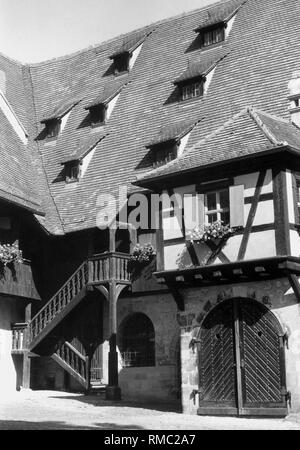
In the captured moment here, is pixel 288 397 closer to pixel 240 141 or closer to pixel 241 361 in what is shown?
pixel 241 361

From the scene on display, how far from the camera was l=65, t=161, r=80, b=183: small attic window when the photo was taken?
81.3 ft

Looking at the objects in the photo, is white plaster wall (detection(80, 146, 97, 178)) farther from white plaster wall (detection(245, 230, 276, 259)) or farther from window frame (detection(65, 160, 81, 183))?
white plaster wall (detection(245, 230, 276, 259))

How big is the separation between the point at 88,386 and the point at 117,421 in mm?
6662

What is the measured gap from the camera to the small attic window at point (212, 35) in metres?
25.5

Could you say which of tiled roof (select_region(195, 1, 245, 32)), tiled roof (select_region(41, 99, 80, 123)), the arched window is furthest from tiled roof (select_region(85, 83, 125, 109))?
the arched window

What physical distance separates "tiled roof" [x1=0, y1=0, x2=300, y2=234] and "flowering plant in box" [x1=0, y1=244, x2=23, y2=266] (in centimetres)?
145

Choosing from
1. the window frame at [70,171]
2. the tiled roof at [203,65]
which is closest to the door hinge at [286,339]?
the tiled roof at [203,65]

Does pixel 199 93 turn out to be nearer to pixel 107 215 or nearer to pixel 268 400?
pixel 107 215

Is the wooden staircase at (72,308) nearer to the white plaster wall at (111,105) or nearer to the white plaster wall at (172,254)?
the white plaster wall at (172,254)

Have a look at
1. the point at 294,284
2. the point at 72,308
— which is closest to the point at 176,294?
the point at 294,284

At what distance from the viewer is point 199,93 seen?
23.8 m

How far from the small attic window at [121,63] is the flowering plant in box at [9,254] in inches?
366

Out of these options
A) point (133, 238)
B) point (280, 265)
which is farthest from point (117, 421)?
point (133, 238)
